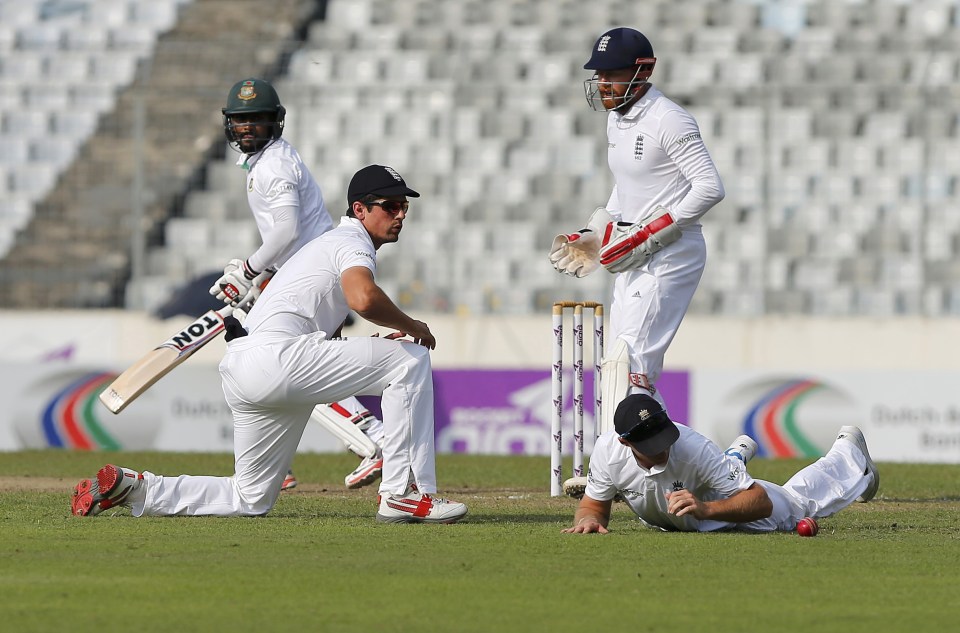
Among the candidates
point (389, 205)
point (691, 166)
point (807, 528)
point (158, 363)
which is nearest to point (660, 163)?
point (691, 166)

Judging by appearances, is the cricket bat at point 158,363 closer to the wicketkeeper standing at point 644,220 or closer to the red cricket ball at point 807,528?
the wicketkeeper standing at point 644,220

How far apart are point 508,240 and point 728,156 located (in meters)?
2.32

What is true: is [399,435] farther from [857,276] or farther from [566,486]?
[857,276]

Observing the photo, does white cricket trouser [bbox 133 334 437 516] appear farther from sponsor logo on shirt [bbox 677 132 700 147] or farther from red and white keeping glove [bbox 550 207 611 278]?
sponsor logo on shirt [bbox 677 132 700 147]

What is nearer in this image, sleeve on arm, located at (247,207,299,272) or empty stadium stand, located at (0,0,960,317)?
sleeve on arm, located at (247,207,299,272)

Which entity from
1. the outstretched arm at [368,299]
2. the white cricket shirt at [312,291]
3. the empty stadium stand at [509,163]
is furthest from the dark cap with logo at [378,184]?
the empty stadium stand at [509,163]

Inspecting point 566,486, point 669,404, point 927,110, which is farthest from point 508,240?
point 566,486

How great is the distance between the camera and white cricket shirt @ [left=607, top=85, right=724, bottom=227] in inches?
295

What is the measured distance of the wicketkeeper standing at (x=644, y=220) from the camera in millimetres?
7477

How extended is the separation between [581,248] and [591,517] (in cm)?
167

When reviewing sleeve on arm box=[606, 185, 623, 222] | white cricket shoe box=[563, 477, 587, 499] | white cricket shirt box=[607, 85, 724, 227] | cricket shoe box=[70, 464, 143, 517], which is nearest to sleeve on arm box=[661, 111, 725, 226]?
white cricket shirt box=[607, 85, 724, 227]

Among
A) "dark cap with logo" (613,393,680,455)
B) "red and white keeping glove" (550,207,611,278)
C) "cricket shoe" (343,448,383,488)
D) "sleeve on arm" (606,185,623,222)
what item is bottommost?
"cricket shoe" (343,448,383,488)

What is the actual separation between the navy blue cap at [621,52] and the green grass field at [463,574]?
6.84ft

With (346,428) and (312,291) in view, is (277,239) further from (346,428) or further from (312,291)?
(312,291)
